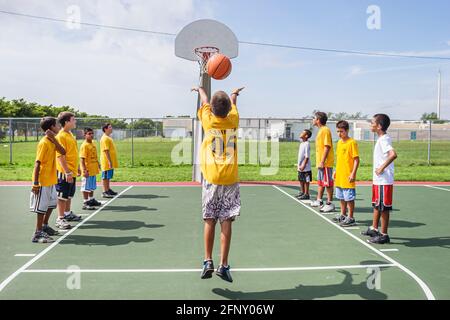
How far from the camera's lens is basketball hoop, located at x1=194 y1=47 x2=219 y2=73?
13.8 m

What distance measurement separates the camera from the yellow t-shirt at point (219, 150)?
4.58 m

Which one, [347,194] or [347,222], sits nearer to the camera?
[347,194]

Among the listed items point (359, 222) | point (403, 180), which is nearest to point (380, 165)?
point (359, 222)

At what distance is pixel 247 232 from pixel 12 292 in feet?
12.9

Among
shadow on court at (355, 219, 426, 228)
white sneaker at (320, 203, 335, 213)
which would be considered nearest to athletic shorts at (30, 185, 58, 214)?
white sneaker at (320, 203, 335, 213)

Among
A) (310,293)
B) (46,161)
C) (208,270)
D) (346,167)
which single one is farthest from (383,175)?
(46,161)

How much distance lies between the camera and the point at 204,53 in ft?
45.6

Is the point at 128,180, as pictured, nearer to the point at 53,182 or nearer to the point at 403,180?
the point at 53,182

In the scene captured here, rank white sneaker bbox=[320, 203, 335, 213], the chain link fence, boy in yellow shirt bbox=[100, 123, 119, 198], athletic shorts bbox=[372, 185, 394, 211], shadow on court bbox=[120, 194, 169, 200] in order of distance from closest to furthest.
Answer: athletic shorts bbox=[372, 185, 394, 211], white sneaker bbox=[320, 203, 335, 213], boy in yellow shirt bbox=[100, 123, 119, 198], shadow on court bbox=[120, 194, 169, 200], the chain link fence

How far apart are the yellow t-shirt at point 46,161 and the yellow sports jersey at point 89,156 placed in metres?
2.65

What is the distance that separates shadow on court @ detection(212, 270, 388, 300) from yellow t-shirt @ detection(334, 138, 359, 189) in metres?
3.00

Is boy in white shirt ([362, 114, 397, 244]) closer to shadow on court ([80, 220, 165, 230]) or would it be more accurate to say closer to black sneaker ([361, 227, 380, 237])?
black sneaker ([361, 227, 380, 237])

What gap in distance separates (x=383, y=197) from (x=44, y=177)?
17.3ft

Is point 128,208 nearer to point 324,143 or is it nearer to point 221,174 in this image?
point 324,143
